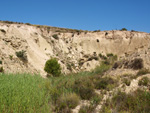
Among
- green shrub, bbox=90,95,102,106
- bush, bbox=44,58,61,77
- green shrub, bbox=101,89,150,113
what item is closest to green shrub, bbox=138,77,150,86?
green shrub, bbox=101,89,150,113

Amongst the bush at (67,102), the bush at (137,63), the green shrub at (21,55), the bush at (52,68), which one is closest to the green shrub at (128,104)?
the bush at (67,102)

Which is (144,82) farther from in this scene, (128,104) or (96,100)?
(96,100)

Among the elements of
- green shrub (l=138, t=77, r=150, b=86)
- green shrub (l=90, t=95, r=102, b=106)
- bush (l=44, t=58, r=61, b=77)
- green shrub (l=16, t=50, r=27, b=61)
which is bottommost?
green shrub (l=90, t=95, r=102, b=106)

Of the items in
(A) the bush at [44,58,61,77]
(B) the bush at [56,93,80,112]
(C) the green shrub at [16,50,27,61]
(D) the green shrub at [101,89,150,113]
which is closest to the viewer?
(D) the green shrub at [101,89,150,113]

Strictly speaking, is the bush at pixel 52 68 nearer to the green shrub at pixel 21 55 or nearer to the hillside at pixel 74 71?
the hillside at pixel 74 71

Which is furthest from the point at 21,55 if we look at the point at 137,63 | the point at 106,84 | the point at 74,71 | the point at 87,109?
the point at 87,109

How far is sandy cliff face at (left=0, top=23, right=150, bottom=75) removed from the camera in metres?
23.7

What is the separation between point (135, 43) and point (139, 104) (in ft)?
103

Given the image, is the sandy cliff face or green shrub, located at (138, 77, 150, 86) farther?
the sandy cliff face

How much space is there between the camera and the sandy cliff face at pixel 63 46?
2373 centimetres

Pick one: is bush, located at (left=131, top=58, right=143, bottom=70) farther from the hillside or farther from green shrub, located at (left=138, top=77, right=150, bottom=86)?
green shrub, located at (left=138, top=77, right=150, bottom=86)

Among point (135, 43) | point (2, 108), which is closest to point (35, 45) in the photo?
Answer: point (135, 43)

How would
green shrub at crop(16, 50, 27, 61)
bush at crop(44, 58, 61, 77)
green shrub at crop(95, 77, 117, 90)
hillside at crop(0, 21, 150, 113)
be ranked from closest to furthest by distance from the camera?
hillside at crop(0, 21, 150, 113) < green shrub at crop(95, 77, 117, 90) < bush at crop(44, 58, 61, 77) < green shrub at crop(16, 50, 27, 61)

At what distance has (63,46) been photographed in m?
32.8
